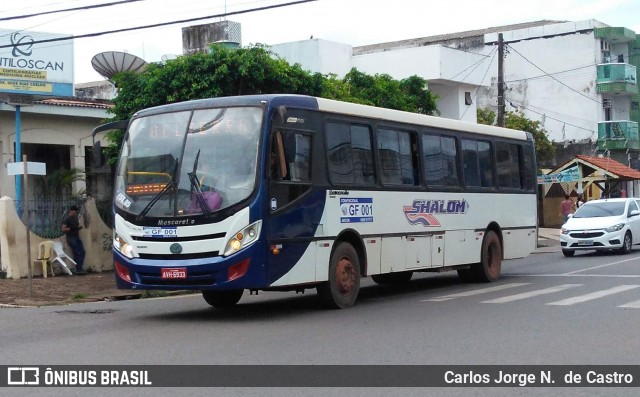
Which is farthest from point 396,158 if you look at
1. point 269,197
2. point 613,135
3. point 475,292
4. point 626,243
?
point 613,135

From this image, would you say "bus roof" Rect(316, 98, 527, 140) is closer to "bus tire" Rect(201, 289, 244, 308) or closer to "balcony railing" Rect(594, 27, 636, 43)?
"bus tire" Rect(201, 289, 244, 308)

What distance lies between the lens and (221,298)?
48.5 feet

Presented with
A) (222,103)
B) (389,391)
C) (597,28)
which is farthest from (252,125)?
(597,28)

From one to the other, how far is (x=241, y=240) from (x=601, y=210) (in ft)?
61.0

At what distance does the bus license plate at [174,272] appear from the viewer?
12406 mm

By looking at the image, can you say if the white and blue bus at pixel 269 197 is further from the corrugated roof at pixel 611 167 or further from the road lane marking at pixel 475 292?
the corrugated roof at pixel 611 167

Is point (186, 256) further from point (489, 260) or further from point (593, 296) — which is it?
point (489, 260)

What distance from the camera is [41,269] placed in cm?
2139

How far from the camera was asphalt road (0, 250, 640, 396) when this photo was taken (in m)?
9.32

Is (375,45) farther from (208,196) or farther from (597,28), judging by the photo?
(208,196)

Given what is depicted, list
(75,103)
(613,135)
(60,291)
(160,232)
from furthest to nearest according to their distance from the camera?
(613,135)
(75,103)
(60,291)
(160,232)

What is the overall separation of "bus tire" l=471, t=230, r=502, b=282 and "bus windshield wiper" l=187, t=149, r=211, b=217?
779 cm

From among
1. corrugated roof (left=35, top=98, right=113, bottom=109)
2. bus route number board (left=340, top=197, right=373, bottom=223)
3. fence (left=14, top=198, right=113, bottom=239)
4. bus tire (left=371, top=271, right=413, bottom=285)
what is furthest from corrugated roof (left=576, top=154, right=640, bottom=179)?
bus route number board (left=340, top=197, right=373, bottom=223)

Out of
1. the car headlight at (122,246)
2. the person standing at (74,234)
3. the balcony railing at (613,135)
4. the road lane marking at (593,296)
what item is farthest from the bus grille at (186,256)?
the balcony railing at (613,135)
